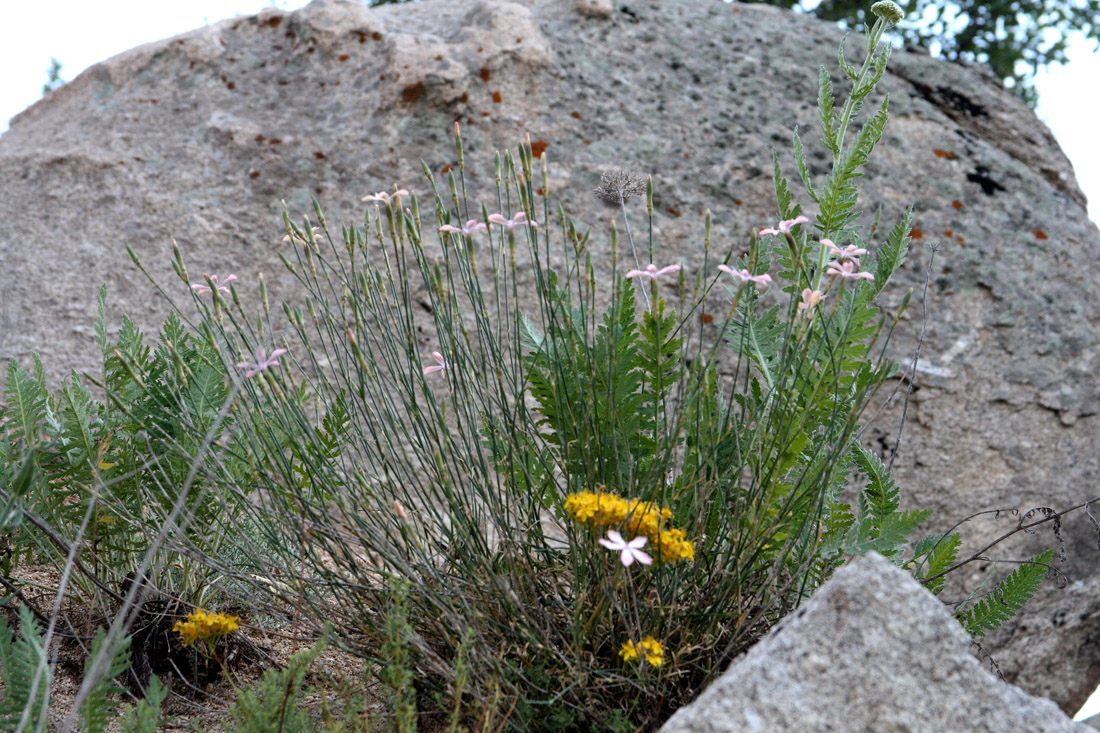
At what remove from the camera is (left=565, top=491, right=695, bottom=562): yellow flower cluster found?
1.35m

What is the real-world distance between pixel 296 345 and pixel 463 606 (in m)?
1.66

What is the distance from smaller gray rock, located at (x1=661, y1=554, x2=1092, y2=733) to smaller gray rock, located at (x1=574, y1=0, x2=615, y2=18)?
121 inches

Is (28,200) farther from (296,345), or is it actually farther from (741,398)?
(741,398)

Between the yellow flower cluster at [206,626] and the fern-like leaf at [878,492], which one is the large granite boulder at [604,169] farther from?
the yellow flower cluster at [206,626]

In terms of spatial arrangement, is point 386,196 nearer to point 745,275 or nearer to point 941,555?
point 745,275

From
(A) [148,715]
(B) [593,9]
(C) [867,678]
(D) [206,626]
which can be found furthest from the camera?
(B) [593,9]

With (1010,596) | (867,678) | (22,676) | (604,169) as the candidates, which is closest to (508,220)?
(867,678)

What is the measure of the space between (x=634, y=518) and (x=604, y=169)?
2.11 meters

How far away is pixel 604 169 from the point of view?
3.24 metres

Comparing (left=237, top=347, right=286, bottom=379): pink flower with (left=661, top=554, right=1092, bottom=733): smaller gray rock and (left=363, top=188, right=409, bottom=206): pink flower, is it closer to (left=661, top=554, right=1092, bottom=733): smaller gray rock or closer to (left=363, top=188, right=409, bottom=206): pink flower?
(left=363, top=188, right=409, bottom=206): pink flower

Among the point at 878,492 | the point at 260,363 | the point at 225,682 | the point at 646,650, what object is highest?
the point at 260,363

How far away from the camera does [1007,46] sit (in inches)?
267

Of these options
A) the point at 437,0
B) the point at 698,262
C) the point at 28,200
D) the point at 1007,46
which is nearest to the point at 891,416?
the point at 698,262

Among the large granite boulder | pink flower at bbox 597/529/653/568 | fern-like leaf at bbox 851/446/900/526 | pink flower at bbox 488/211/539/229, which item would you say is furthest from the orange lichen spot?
pink flower at bbox 597/529/653/568
